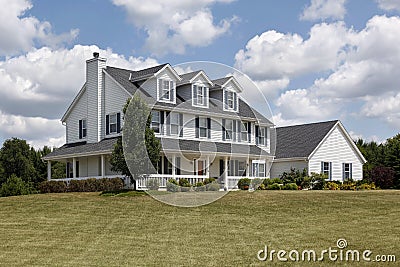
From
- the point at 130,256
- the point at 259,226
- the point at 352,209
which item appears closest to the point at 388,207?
the point at 352,209

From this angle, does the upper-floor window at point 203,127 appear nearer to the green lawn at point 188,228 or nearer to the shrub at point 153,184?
the shrub at point 153,184

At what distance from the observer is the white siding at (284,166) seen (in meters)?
48.2

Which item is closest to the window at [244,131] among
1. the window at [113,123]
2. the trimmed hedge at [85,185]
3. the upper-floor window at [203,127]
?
the upper-floor window at [203,127]

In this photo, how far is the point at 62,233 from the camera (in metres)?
21.0

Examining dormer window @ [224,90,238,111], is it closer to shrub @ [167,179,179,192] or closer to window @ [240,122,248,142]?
window @ [240,122,248,142]

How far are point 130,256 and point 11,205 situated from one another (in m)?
14.5

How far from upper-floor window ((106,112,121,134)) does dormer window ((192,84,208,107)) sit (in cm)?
541

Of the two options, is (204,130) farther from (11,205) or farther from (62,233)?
(62,233)

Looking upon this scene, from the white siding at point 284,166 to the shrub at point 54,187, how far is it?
59.7 ft

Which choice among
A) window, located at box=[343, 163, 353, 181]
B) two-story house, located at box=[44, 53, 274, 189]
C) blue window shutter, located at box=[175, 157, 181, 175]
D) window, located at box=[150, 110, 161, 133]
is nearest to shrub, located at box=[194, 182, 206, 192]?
two-story house, located at box=[44, 53, 274, 189]

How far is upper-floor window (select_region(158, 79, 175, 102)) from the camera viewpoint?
4084cm

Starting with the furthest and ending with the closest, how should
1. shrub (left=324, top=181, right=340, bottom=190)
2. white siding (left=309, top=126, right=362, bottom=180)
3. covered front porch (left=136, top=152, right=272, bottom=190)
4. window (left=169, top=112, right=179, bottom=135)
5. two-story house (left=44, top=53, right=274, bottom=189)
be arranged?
1. white siding (left=309, top=126, right=362, bottom=180)
2. shrub (left=324, top=181, right=340, bottom=190)
3. window (left=169, top=112, right=179, bottom=135)
4. two-story house (left=44, top=53, right=274, bottom=189)
5. covered front porch (left=136, top=152, right=272, bottom=190)

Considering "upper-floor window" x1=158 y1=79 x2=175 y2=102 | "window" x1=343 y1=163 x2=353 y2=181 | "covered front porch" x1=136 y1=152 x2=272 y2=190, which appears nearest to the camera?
"covered front porch" x1=136 y1=152 x2=272 y2=190

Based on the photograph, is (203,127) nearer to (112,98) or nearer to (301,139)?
(112,98)
